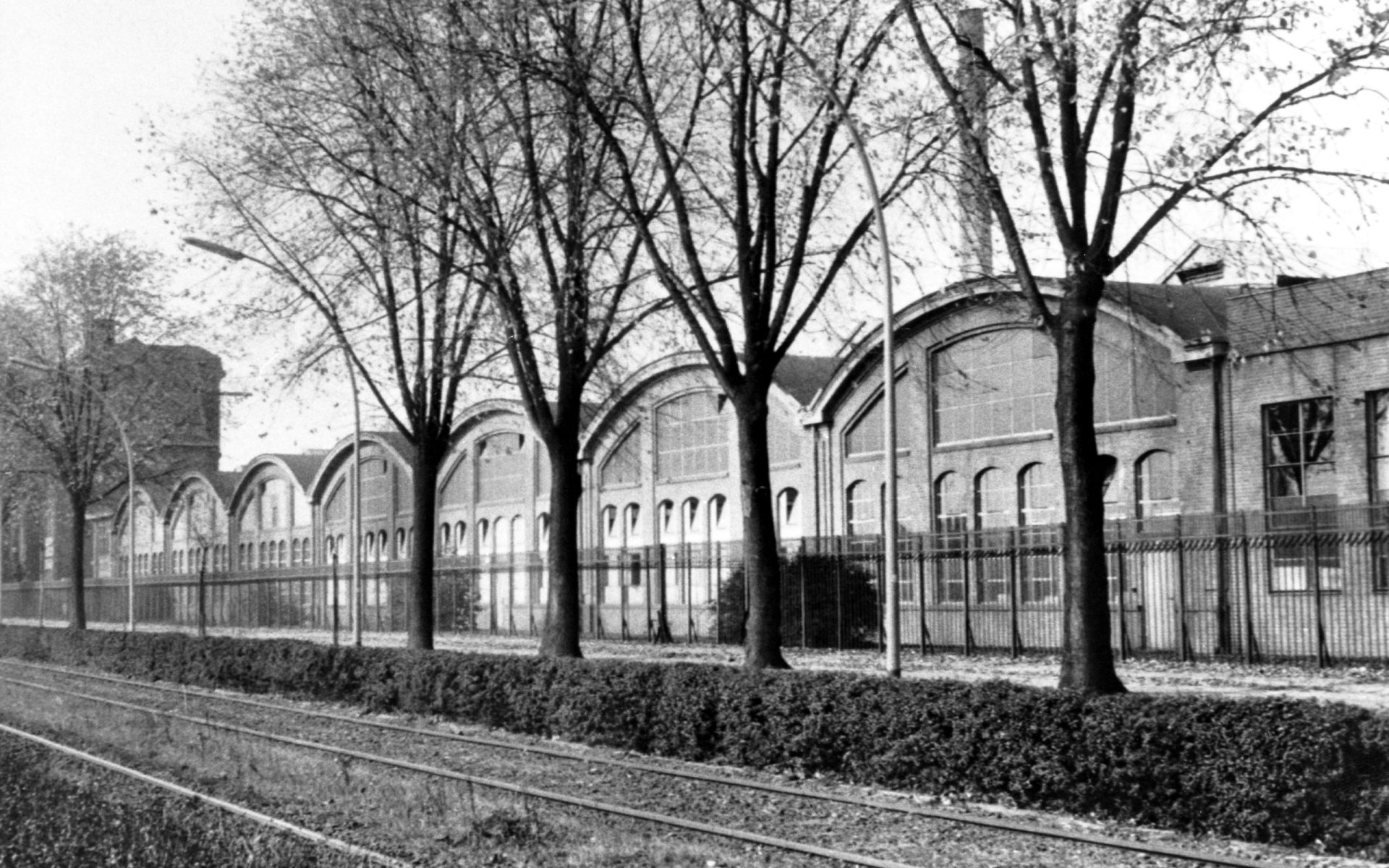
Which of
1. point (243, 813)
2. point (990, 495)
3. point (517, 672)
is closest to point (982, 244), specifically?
point (517, 672)

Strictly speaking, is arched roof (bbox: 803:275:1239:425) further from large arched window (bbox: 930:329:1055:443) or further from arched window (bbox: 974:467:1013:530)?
arched window (bbox: 974:467:1013:530)

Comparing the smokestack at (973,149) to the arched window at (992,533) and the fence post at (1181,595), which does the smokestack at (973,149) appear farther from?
the arched window at (992,533)

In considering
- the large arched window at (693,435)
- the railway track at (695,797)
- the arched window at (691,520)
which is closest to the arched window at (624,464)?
the large arched window at (693,435)

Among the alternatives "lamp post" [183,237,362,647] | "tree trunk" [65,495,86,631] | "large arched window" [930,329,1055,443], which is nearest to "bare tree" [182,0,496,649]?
"lamp post" [183,237,362,647]

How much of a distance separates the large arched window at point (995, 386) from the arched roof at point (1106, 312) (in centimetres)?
104

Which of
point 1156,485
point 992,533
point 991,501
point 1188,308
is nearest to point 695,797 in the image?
point 992,533

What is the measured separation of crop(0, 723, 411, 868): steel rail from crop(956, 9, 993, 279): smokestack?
8735 millimetres

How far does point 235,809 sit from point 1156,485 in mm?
21666

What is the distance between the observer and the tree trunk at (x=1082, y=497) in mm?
15453

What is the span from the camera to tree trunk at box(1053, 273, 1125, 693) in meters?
15.5

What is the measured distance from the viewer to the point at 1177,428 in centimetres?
3012

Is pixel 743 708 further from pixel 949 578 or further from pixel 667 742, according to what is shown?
pixel 949 578

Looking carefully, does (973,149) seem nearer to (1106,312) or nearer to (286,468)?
(1106,312)

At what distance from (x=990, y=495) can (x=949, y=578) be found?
2110 mm
